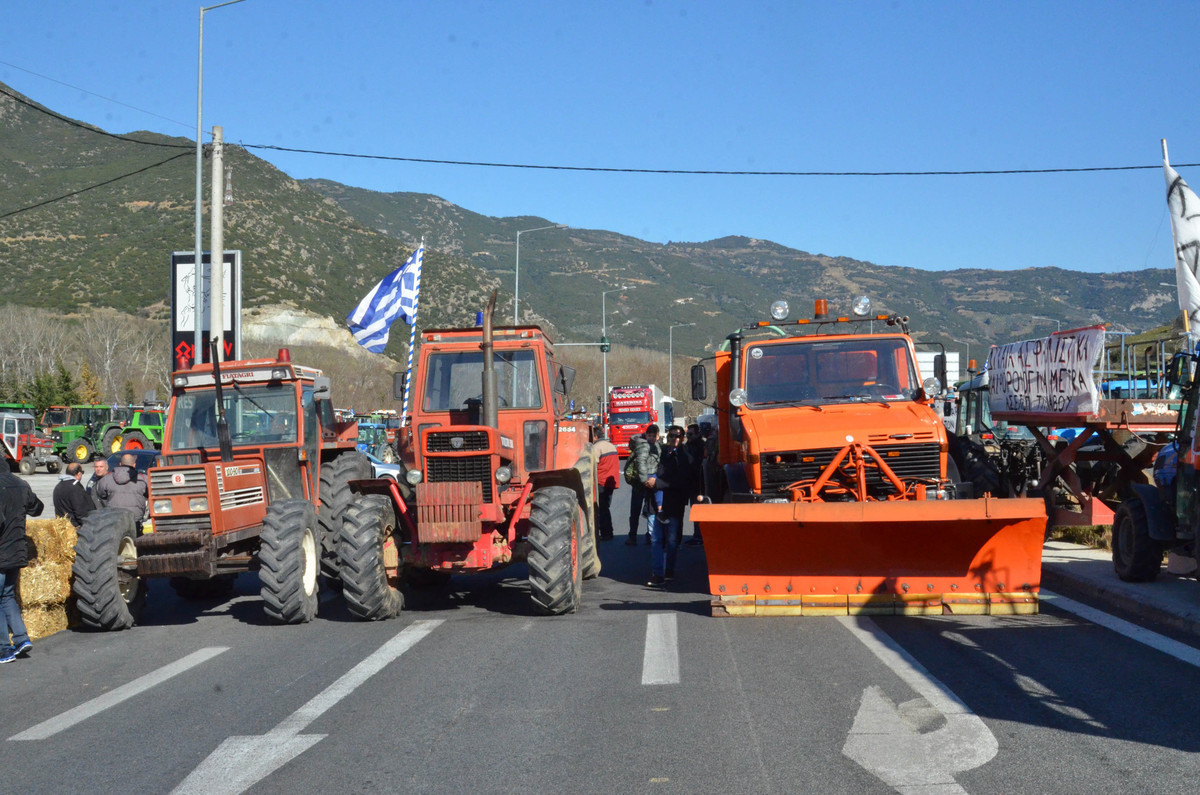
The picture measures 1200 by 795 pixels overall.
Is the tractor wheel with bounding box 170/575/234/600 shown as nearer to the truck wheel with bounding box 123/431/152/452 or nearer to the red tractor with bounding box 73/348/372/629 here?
the red tractor with bounding box 73/348/372/629

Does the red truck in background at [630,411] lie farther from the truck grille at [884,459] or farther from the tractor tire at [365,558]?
the tractor tire at [365,558]

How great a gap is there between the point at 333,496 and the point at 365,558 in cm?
246

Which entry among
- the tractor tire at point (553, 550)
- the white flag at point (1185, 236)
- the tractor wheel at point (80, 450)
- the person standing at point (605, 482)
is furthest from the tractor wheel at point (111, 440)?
the white flag at point (1185, 236)

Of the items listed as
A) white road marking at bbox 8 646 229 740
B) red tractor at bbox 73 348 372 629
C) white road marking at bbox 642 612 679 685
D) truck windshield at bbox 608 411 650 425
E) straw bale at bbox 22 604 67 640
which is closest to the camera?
white road marking at bbox 8 646 229 740

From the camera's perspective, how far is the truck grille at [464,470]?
1077 cm

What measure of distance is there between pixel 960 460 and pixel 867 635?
473 cm

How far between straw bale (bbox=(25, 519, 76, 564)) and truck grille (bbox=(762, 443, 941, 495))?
7098 millimetres

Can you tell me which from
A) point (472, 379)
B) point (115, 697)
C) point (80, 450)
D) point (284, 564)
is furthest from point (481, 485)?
point (80, 450)

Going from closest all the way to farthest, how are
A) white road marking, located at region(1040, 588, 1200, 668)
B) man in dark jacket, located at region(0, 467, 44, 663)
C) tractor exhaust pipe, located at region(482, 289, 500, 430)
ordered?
white road marking, located at region(1040, 588, 1200, 668), man in dark jacket, located at region(0, 467, 44, 663), tractor exhaust pipe, located at region(482, 289, 500, 430)

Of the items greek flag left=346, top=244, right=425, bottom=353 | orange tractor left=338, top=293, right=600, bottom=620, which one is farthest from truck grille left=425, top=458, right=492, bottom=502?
greek flag left=346, top=244, right=425, bottom=353

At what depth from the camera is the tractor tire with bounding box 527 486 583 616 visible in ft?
34.0

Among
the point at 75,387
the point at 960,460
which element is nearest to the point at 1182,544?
the point at 960,460

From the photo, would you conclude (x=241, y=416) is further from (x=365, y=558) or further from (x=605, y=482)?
(x=605, y=482)

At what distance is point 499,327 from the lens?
40.0 feet
